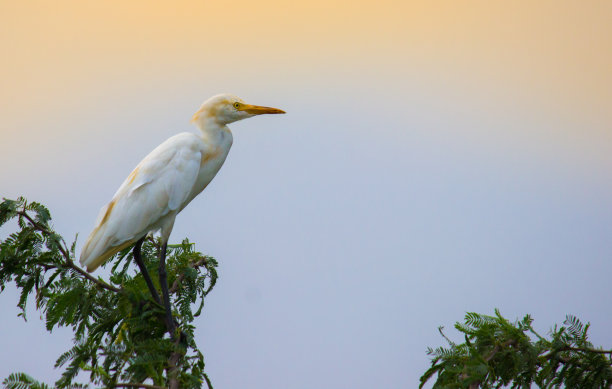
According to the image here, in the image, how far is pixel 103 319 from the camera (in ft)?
15.9

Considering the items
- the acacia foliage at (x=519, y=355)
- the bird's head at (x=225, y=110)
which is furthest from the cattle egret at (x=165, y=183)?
the acacia foliage at (x=519, y=355)

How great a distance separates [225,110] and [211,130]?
232 millimetres

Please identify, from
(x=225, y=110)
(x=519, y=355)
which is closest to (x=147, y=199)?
(x=225, y=110)

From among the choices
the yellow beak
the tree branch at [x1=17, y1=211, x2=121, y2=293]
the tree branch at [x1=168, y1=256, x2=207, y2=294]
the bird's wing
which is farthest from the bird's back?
the tree branch at [x1=17, y1=211, x2=121, y2=293]

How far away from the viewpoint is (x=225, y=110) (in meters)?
6.38

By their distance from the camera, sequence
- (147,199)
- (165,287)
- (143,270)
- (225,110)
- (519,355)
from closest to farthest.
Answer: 1. (519,355)
2. (165,287)
3. (143,270)
4. (147,199)
5. (225,110)

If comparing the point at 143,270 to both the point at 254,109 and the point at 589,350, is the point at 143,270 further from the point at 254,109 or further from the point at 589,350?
the point at 589,350

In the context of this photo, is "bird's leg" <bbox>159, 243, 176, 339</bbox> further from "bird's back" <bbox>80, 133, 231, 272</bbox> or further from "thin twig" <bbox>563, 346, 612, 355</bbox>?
"thin twig" <bbox>563, 346, 612, 355</bbox>

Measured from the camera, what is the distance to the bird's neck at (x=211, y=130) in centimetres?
639

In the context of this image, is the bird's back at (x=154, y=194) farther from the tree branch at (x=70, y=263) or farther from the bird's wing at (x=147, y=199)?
the tree branch at (x=70, y=263)

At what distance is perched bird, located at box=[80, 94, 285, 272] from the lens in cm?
556

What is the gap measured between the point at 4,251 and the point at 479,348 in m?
3.04

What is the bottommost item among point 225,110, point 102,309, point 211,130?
point 102,309

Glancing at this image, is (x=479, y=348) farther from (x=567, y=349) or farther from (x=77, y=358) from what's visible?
(x=77, y=358)
